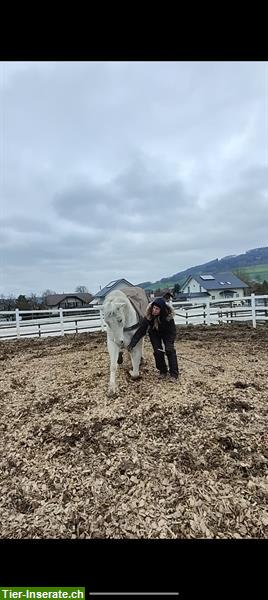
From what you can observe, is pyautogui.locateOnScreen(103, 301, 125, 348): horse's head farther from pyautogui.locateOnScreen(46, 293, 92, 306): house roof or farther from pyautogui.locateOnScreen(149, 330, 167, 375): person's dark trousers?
pyautogui.locateOnScreen(46, 293, 92, 306): house roof

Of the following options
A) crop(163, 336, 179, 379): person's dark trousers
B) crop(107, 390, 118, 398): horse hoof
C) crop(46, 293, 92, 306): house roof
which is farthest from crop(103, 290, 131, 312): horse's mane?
crop(46, 293, 92, 306): house roof

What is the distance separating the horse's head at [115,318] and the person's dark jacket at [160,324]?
324 mm

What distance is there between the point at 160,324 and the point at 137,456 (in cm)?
221

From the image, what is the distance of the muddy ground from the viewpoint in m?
2.37

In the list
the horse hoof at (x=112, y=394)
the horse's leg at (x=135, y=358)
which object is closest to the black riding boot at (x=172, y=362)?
the horse's leg at (x=135, y=358)

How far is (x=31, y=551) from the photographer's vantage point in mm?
1577

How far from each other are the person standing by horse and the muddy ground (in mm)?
444

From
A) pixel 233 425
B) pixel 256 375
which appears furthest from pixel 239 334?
pixel 233 425

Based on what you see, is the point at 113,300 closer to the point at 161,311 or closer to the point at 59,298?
the point at 161,311

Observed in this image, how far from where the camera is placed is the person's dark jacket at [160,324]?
4.76 meters

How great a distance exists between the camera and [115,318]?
443 centimetres
